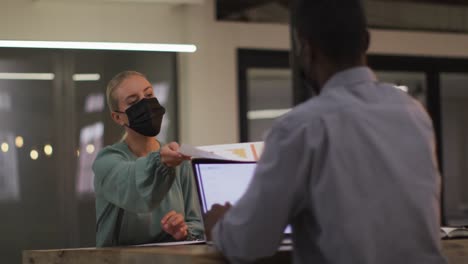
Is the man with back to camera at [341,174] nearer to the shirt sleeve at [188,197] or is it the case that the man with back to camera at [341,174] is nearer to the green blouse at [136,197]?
the green blouse at [136,197]

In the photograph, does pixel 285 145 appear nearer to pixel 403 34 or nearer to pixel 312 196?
pixel 312 196

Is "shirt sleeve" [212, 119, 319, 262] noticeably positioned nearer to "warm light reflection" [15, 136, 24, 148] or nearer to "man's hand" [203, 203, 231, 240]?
"man's hand" [203, 203, 231, 240]

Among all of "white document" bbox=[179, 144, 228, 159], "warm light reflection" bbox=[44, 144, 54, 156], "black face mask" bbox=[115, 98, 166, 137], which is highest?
"black face mask" bbox=[115, 98, 166, 137]

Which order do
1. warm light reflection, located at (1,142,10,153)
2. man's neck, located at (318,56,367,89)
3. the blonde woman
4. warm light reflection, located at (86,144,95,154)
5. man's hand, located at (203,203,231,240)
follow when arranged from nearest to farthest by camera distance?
man's neck, located at (318,56,367,89), man's hand, located at (203,203,231,240), the blonde woman, warm light reflection, located at (1,142,10,153), warm light reflection, located at (86,144,95,154)

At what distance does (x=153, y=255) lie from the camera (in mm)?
2209

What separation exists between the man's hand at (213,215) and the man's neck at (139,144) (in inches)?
36.5

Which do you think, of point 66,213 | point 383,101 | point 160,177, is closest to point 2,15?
point 66,213

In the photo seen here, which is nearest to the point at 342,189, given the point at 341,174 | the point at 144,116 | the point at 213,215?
the point at 341,174

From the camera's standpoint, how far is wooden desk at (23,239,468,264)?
2.06m

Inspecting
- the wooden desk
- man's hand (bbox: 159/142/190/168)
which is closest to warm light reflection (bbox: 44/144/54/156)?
the wooden desk

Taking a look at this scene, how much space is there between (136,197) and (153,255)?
1.67ft

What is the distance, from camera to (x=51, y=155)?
258 inches

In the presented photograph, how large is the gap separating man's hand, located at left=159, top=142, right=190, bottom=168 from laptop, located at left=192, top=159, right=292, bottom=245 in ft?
0.55

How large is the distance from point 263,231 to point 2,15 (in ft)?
16.5
